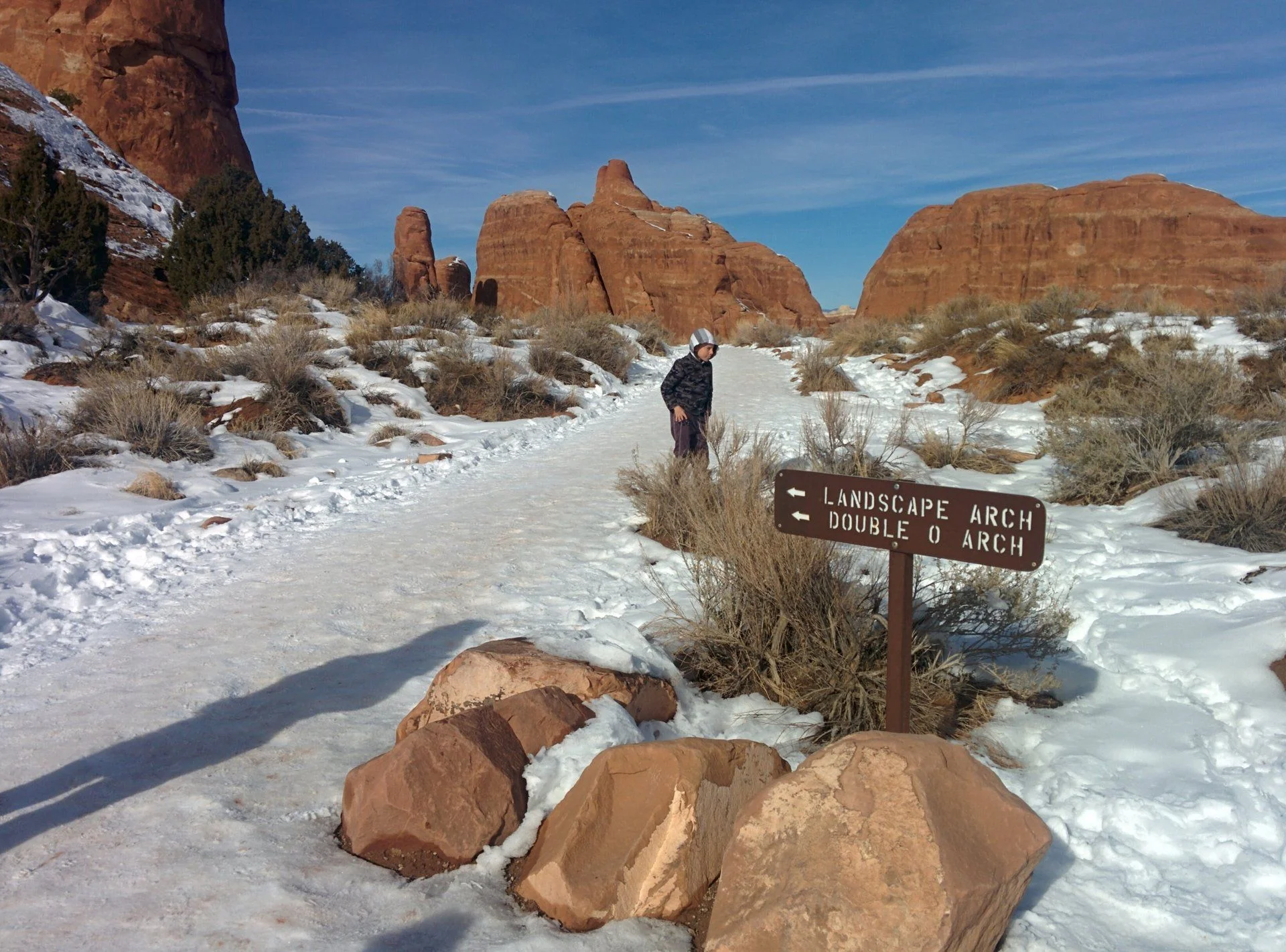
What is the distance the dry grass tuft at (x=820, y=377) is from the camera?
16188 mm

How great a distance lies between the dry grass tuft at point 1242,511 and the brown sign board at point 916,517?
4.14m

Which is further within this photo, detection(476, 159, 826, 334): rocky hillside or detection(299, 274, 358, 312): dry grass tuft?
detection(476, 159, 826, 334): rocky hillside

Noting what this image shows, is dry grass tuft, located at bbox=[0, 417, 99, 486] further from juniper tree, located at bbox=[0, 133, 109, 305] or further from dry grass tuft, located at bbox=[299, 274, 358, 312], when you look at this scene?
dry grass tuft, located at bbox=[299, 274, 358, 312]

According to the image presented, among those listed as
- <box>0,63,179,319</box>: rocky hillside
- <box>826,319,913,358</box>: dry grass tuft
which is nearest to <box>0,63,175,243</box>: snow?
<box>0,63,179,319</box>: rocky hillside

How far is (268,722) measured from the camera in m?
3.65

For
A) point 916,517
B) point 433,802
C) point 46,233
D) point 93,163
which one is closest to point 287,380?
point 46,233

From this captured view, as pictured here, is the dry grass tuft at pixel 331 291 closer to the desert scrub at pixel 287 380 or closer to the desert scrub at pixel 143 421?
the desert scrub at pixel 287 380

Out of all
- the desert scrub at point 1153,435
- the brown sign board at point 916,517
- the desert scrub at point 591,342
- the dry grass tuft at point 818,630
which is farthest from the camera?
the desert scrub at point 591,342

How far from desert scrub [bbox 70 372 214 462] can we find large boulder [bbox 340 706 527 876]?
7006 millimetres

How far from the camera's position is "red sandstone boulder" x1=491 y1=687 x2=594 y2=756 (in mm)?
3184

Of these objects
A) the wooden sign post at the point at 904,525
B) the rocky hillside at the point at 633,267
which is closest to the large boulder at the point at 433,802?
the wooden sign post at the point at 904,525

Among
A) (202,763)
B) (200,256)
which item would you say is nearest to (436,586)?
(202,763)

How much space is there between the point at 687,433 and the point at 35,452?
599cm

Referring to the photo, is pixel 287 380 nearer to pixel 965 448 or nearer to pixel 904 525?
pixel 965 448
